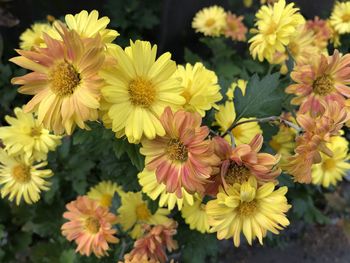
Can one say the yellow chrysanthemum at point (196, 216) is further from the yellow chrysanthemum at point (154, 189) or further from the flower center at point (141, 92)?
the flower center at point (141, 92)

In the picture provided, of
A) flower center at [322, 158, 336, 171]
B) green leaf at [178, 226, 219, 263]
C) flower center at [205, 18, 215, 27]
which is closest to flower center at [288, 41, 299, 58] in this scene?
flower center at [322, 158, 336, 171]

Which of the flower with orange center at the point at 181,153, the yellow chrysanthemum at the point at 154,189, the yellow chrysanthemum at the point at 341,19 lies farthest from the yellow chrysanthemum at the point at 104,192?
the yellow chrysanthemum at the point at 341,19

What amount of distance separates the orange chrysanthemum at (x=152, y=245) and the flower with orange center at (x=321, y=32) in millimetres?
1008

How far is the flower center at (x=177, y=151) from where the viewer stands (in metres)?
0.87

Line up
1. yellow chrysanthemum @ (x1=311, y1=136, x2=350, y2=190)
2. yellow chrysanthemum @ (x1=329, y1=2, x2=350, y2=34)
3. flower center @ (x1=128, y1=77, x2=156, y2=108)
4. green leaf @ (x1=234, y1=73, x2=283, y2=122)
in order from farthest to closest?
yellow chrysanthemum @ (x1=329, y1=2, x2=350, y2=34)
yellow chrysanthemum @ (x1=311, y1=136, x2=350, y2=190)
green leaf @ (x1=234, y1=73, x2=283, y2=122)
flower center @ (x1=128, y1=77, x2=156, y2=108)

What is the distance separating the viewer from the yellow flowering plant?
2.64 ft

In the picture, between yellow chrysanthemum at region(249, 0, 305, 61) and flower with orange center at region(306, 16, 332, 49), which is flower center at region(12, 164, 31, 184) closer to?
yellow chrysanthemum at region(249, 0, 305, 61)

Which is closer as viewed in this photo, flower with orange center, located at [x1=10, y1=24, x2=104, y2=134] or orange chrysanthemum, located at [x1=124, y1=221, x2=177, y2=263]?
flower with orange center, located at [x1=10, y1=24, x2=104, y2=134]

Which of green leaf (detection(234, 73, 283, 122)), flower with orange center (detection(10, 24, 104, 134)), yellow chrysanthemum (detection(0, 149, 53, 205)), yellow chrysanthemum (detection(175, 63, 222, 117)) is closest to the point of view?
flower with orange center (detection(10, 24, 104, 134))

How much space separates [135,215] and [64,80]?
826mm

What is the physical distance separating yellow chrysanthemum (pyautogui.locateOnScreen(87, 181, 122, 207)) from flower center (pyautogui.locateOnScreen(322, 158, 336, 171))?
0.86 meters

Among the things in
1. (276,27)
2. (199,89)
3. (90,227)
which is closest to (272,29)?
(276,27)

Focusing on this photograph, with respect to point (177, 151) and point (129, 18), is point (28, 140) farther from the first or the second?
point (129, 18)

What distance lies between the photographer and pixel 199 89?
39.8 inches
